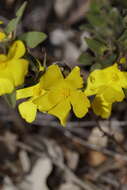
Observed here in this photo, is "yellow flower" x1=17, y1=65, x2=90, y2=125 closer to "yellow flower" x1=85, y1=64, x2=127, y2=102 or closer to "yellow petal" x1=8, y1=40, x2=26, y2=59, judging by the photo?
"yellow flower" x1=85, y1=64, x2=127, y2=102

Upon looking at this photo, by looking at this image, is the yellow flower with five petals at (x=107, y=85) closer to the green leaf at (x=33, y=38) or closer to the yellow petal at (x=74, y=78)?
the yellow petal at (x=74, y=78)

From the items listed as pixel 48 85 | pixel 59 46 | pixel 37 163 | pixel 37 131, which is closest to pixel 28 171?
pixel 37 163

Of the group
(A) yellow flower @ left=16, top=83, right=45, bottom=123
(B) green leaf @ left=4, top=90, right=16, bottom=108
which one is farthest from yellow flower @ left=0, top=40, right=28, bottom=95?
(A) yellow flower @ left=16, top=83, right=45, bottom=123

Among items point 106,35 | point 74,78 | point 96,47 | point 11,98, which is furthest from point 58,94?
point 106,35

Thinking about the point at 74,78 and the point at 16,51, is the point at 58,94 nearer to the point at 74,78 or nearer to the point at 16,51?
the point at 74,78

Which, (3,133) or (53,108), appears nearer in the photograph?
(53,108)

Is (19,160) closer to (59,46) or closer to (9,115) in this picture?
(9,115)

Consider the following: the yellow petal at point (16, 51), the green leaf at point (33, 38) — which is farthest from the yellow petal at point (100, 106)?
the yellow petal at point (16, 51)
